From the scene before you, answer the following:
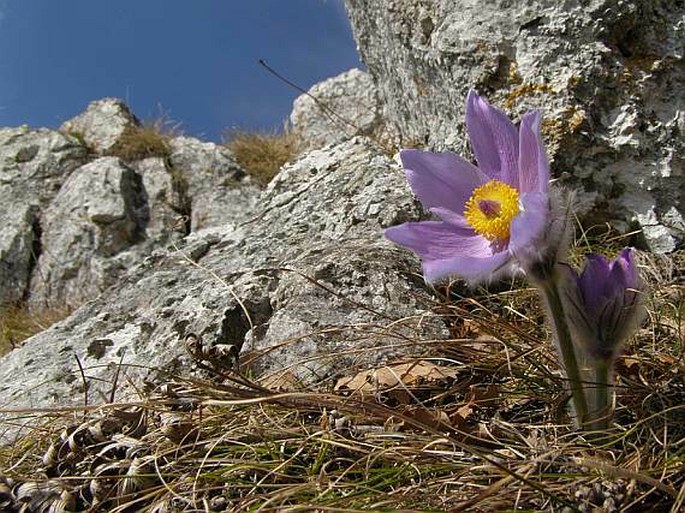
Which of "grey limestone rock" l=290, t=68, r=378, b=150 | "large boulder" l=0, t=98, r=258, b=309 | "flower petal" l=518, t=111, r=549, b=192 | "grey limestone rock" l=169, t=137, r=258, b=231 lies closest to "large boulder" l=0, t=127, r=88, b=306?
"large boulder" l=0, t=98, r=258, b=309

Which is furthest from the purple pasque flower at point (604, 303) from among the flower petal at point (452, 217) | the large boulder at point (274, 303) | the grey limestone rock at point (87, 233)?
the grey limestone rock at point (87, 233)

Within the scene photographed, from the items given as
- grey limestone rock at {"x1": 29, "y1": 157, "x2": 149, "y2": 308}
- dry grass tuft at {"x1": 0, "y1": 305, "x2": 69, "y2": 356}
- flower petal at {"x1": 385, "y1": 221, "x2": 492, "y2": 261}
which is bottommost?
flower petal at {"x1": 385, "y1": 221, "x2": 492, "y2": 261}

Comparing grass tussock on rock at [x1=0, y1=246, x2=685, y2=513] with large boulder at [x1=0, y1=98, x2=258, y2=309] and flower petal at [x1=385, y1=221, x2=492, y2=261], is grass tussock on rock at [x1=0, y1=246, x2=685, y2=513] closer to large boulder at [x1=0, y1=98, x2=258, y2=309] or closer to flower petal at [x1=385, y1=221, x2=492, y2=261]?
flower petal at [x1=385, y1=221, x2=492, y2=261]

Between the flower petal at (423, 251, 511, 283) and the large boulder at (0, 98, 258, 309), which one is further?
the large boulder at (0, 98, 258, 309)

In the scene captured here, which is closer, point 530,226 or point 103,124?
point 530,226

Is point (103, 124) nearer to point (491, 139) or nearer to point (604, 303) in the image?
point (491, 139)

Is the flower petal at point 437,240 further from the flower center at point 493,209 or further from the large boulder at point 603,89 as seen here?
the large boulder at point 603,89

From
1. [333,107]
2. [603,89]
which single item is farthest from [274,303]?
[333,107]
